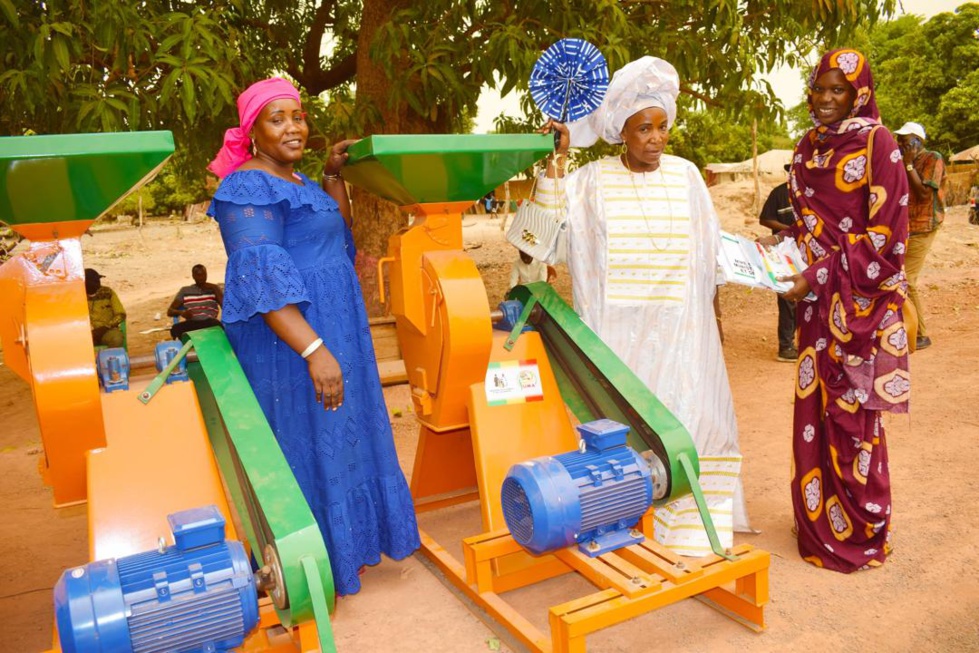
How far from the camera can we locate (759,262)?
3.02 meters

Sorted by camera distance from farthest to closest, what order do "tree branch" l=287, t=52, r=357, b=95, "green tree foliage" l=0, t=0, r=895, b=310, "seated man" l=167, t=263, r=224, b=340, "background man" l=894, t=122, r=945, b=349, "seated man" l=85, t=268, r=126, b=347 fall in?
"tree branch" l=287, t=52, r=357, b=95 < "seated man" l=85, t=268, r=126, b=347 < "background man" l=894, t=122, r=945, b=349 < "seated man" l=167, t=263, r=224, b=340 < "green tree foliage" l=0, t=0, r=895, b=310

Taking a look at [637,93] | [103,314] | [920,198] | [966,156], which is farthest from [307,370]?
[966,156]

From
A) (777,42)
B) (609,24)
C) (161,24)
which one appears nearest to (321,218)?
(161,24)

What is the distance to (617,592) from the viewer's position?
89.7 inches

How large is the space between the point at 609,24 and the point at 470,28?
1.02m

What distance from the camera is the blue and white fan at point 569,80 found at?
293 cm

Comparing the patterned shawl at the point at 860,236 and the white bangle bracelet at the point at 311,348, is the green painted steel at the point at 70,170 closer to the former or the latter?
the white bangle bracelet at the point at 311,348

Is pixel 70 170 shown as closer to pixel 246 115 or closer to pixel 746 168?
pixel 246 115

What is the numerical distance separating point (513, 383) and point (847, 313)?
130 cm

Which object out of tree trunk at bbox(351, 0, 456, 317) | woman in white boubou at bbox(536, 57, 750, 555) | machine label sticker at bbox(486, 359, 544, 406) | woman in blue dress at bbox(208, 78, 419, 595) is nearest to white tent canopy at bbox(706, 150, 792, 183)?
tree trunk at bbox(351, 0, 456, 317)

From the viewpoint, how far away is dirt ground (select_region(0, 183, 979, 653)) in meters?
2.63

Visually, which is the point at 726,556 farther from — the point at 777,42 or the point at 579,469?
the point at 777,42

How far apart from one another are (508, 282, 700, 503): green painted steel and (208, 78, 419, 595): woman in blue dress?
739 mm

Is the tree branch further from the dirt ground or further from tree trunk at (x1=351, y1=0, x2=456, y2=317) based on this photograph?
the dirt ground
